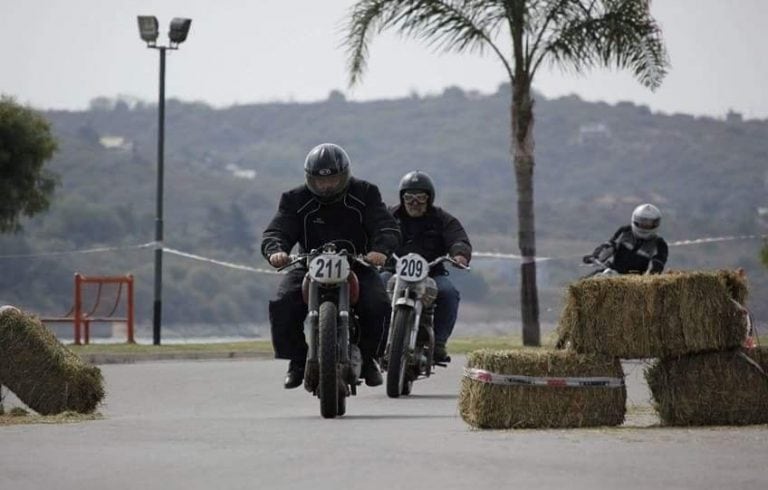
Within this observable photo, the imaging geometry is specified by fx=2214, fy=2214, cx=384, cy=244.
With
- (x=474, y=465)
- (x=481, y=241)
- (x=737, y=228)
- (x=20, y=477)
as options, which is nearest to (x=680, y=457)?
(x=474, y=465)

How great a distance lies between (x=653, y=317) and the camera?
44.0 ft

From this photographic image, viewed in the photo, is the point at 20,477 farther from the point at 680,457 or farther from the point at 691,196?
the point at 691,196

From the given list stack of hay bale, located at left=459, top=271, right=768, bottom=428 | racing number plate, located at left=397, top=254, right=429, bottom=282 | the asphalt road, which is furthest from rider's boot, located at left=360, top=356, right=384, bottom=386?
racing number plate, located at left=397, top=254, right=429, bottom=282

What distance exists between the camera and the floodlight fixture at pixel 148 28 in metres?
35.2

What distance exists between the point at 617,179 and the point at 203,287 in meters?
76.7

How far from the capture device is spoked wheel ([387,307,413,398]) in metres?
17.5

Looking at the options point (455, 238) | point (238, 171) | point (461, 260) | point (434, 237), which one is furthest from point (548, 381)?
point (238, 171)

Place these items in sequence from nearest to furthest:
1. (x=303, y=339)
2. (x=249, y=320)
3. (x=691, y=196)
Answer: (x=303, y=339) → (x=249, y=320) → (x=691, y=196)

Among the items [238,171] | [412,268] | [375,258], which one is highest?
[238,171]

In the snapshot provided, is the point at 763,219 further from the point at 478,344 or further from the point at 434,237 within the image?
the point at 434,237

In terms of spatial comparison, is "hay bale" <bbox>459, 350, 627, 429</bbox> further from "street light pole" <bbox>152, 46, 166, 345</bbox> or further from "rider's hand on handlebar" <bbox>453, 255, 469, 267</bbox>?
"street light pole" <bbox>152, 46, 166, 345</bbox>

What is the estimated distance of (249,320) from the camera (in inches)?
3681

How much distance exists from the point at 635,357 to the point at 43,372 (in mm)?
5036

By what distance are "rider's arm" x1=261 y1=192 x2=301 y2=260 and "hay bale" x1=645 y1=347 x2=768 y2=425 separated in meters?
3.30
